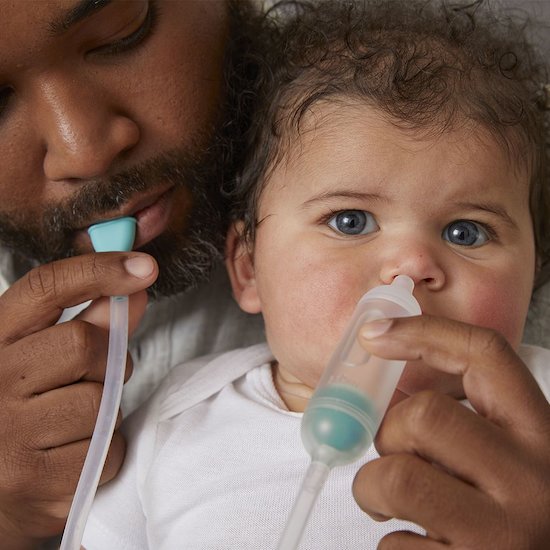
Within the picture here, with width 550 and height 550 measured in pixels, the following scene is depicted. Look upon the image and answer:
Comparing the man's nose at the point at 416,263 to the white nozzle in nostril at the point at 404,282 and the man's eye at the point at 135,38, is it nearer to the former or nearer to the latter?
the white nozzle in nostril at the point at 404,282

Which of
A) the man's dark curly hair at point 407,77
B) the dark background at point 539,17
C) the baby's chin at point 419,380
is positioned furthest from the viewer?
the dark background at point 539,17

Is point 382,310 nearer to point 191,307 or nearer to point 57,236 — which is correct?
point 57,236

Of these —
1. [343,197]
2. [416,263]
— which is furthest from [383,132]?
[416,263]

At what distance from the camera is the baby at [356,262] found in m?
1.13

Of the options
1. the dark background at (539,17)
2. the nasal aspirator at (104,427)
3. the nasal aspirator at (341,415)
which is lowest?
the nasal aspirator at (104,427)

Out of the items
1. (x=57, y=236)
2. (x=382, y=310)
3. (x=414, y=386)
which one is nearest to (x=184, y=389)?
(x=57, y=236)

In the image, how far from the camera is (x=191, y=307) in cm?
188

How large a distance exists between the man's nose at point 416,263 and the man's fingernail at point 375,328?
22cm

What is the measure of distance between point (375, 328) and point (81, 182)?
2.34ft

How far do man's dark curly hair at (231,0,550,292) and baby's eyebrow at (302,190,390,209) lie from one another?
0.13m

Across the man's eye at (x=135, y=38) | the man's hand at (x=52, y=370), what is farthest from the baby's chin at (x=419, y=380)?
the man's eye at (x=135, y=38)

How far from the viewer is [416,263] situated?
112cm

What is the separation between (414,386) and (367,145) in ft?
1.24

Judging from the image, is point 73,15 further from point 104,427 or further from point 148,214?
point 104,427
